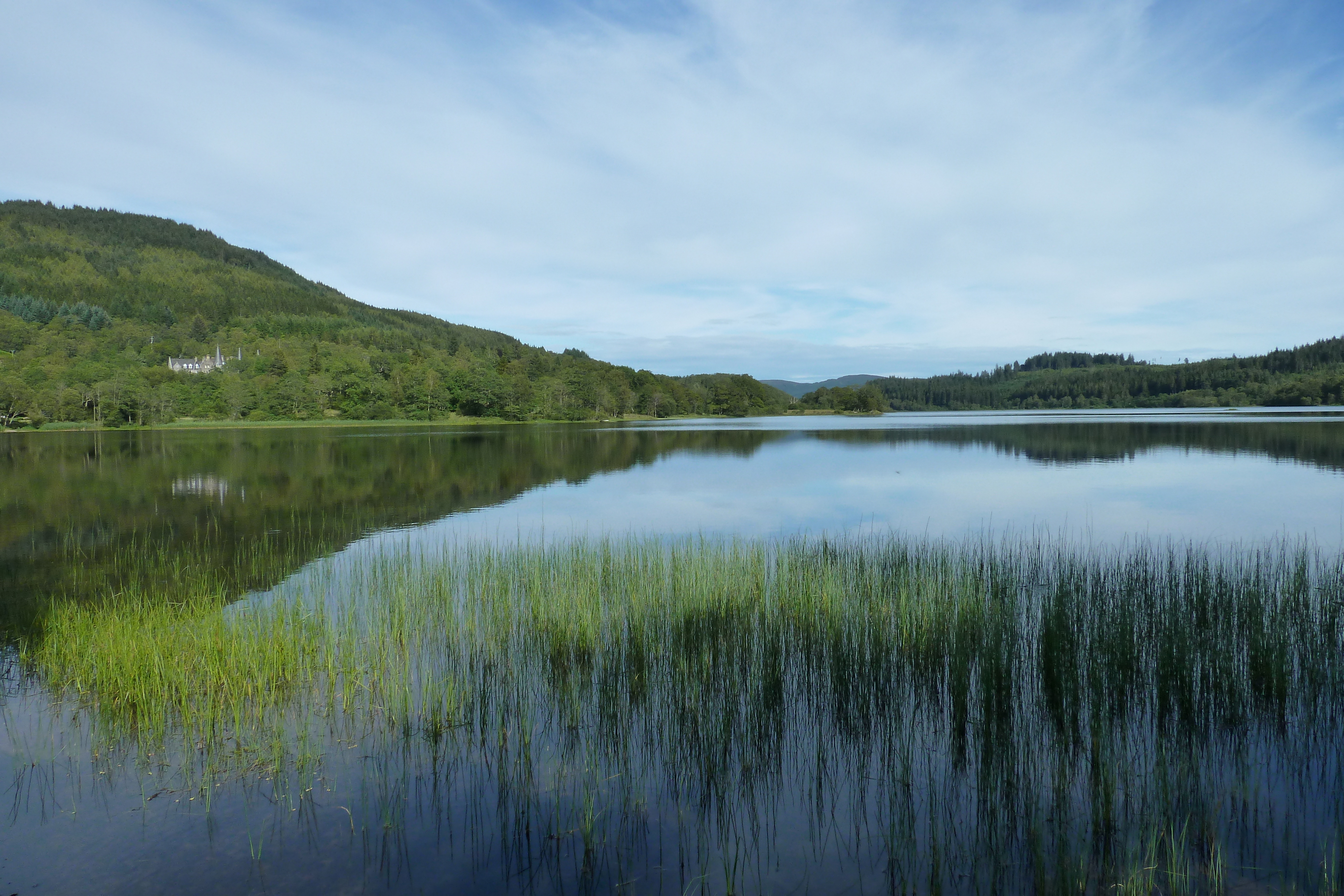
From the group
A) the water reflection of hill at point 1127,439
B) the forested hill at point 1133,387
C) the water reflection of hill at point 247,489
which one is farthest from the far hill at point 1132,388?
the water reflection of hill at point 247,489

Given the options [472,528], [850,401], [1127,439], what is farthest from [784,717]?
[850,401]

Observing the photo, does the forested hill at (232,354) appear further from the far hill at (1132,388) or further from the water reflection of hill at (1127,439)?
the water reflection of hill at (1127,439)

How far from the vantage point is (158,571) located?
10430 mm

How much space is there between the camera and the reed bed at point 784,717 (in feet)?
12.3

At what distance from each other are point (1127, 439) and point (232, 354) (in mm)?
127154

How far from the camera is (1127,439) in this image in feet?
130

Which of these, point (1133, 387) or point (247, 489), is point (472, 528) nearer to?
point (247, 489)

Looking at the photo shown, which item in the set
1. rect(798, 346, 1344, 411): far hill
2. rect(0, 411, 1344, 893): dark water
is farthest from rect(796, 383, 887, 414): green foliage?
rect(0, 411, 1344, 893): dark water

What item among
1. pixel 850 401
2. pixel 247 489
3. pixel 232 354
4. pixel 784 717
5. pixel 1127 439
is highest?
pixel 232 354

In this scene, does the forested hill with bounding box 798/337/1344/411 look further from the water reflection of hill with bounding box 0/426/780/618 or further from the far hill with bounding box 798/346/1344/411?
the water reflection of hill with bounding box 0/426/780/618

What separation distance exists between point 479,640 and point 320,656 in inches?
55.6

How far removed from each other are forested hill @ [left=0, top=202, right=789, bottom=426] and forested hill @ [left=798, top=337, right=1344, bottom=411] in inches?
1589

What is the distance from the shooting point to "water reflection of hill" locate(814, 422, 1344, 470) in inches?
1166

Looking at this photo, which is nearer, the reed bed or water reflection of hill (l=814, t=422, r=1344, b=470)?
the reed bed
